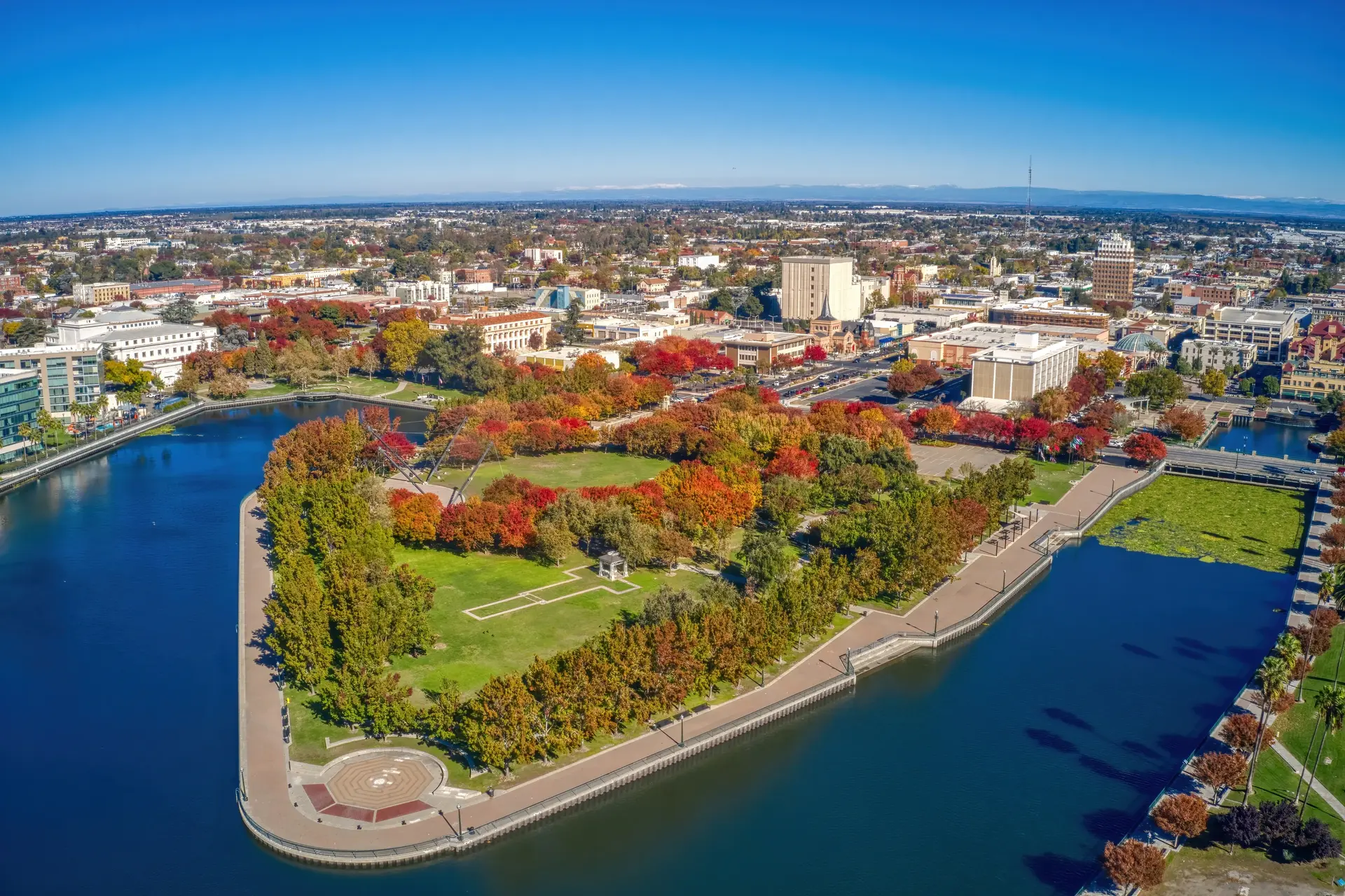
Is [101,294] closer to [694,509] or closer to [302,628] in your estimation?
[694,509]

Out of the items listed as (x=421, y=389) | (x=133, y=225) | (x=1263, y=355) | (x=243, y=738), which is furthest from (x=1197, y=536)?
(x=133, y=225)

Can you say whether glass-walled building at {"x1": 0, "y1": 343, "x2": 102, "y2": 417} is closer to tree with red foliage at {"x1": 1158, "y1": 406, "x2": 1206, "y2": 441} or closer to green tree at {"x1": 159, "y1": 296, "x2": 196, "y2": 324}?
green tree at {"x1": 159, "y1": 296, "x2": 196, "y2": 324}

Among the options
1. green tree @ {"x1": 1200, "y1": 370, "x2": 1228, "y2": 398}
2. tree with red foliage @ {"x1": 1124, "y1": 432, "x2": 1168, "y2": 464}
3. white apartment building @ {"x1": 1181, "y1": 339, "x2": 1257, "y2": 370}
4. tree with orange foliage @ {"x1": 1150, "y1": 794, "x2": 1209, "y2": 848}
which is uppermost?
white apartment building @ {"x1": 1181, "y1": 339, "x2": 1257, "y2": 370}

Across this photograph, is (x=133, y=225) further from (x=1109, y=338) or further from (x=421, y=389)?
(x=1109, y=338)

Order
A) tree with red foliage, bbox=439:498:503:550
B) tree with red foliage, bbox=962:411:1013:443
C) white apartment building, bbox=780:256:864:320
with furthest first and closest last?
white apartment building, bbox=780:256:864:320 < tree with red foliage, bbox=962:411:1013:443 < tree with red foliage, bbox=439:498:503:550

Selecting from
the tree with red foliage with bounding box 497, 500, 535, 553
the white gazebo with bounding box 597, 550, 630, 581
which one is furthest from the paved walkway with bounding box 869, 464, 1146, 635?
the tree with red foliage with bounding box 497, 500, 535, 553

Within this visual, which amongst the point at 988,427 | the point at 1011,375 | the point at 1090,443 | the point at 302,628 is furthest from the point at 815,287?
the point at 302,628
